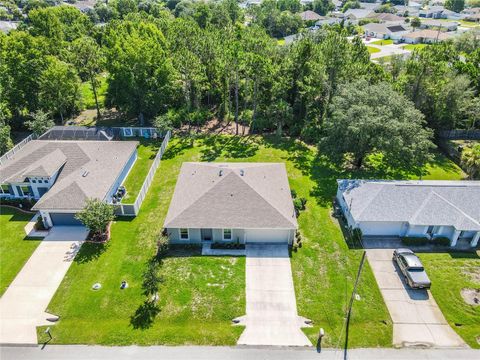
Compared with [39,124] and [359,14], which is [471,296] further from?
[359,14]

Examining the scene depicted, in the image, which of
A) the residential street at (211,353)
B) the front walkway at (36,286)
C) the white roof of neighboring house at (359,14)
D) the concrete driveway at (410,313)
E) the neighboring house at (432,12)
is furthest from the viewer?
the neighboring house at (432,12)

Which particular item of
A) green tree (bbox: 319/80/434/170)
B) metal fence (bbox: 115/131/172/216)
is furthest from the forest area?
metal fence (bbox: 115/131/172/216)

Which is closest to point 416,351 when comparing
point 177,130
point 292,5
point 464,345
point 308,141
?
point 464,345

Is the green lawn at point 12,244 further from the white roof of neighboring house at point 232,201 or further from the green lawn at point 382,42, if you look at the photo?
the green lawn at point 382,42

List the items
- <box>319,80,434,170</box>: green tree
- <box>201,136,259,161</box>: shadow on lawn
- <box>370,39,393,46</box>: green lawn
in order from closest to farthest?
1. <box>319,80,434,170</box>: green tree
2. <box>201,136,259,161</box>: shadow on lawn
3. <box>370,39,393,46</box>: green lawn

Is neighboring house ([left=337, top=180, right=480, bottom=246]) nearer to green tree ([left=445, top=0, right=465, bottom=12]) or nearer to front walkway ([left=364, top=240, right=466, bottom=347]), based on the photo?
front walkway ([left=364, top=240, right=466, bottom=347])

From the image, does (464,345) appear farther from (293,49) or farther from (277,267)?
(293,49)

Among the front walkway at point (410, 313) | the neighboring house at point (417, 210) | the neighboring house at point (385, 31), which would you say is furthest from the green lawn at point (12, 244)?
the neighboring house at point (385, 31)
